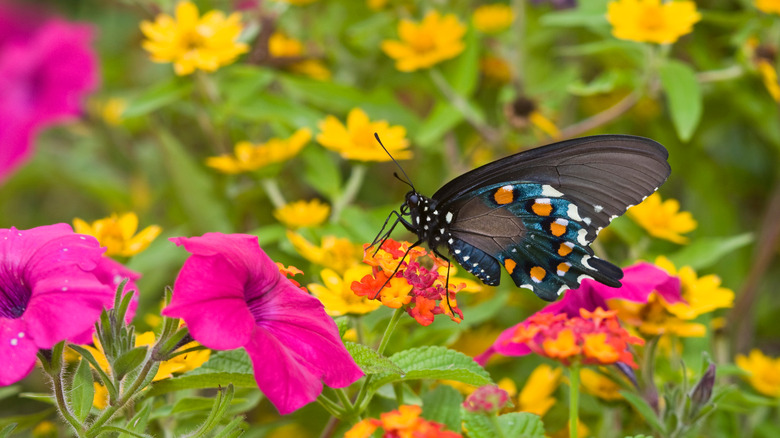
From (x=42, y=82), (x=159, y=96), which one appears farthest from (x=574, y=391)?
(x=42, y=82)

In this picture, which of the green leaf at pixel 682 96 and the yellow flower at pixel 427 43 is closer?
the green leaf at pixel 682 96

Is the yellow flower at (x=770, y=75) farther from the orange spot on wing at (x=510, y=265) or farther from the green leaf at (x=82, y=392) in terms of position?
the green leaf at (x=82, y=392)

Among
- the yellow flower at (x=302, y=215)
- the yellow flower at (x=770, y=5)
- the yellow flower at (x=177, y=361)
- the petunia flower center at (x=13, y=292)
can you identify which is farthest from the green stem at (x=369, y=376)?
the yellow flower at (x=770, y=5)

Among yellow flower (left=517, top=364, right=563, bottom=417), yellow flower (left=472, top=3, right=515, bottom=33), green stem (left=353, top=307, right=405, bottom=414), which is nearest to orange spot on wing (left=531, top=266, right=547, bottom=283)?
yellow flower (left=517, top=364, right=563, bottom=417)

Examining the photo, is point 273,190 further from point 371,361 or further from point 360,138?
point 371,361

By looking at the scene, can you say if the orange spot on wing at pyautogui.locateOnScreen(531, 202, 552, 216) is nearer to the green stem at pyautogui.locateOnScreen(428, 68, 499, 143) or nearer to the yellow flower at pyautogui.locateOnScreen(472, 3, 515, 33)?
the green stem at pyautogui.locateOnScreen(428, 68, 499, 143)

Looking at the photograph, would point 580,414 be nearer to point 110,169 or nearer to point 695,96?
point 695,96

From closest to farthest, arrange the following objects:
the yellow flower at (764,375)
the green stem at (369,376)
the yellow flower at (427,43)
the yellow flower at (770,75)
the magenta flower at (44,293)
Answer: the magenta flower at (44,293) < the green stem at (369,376) < the yellow flower at (764,375) < the yellow flower at (770,75) < the yellow flower at (427,43)

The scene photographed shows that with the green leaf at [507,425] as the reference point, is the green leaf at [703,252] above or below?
above
